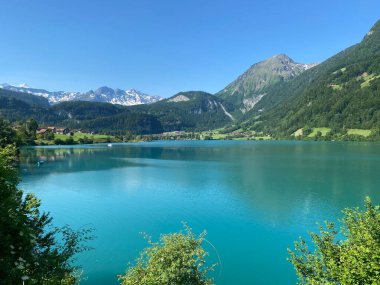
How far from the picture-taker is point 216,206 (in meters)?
61.9

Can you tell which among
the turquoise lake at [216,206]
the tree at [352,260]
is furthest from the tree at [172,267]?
the turquoise lake at [216,206]

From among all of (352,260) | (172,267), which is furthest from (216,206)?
(352,260)

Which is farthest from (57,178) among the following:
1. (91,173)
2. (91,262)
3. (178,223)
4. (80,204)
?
Answer: (91,262)

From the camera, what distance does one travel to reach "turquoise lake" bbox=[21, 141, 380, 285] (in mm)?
35969

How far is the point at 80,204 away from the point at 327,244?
56.6 metres

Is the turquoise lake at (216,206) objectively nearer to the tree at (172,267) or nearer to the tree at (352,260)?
the tree at (352,260)

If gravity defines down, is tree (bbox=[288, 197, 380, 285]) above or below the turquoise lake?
above

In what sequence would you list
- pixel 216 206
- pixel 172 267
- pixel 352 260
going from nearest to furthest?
pixel 352 260
pixel 172 267
pixel 216 206

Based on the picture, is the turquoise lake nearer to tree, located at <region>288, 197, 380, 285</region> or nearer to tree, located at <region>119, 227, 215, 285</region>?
tree, located at <region>288, 197, 380, 285</region>

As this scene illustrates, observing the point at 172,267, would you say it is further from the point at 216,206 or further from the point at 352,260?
the point at 216,206

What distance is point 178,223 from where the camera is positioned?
50.9 meters

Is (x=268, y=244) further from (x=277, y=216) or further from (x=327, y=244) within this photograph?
(x=327, y=244)

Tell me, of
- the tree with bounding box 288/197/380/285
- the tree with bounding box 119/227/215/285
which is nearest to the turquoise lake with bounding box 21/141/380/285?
the tree with bounding box 288/197/380/285

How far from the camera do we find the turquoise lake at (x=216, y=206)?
36.0 m
